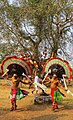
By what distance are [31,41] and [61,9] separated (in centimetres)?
385

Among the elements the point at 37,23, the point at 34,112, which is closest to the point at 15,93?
the point at 34,112

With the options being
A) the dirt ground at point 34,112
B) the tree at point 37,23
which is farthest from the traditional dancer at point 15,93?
the tree at point 37,23

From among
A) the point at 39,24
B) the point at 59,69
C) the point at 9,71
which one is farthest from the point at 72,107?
the point at 39,24

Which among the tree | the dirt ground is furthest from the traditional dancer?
the tree

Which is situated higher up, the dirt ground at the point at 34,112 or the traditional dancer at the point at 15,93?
the traditional dancer at the point at 15,93

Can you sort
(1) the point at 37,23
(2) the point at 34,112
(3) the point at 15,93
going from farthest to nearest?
(1) the point at 37,23 < (3) the point at 15,93 < (2) the point at 34,112

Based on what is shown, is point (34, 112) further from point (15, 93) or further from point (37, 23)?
point (37, 23)

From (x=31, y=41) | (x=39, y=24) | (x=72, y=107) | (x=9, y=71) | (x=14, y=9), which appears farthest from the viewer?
(x=31, y=41)

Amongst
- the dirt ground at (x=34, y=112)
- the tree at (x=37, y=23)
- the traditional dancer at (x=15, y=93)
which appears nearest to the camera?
the dirt ground at (x=34, y=112)

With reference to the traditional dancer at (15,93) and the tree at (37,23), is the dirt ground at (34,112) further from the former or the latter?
the tree at (37,23)

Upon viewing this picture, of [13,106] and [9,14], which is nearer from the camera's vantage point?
[13,106]

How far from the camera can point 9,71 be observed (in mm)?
A: 15562

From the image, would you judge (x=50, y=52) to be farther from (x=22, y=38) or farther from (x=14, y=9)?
(x=14, y=9)

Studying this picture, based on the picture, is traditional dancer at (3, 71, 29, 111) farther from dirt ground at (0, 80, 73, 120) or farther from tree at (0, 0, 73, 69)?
tree at (0, 0, 73, 69)
